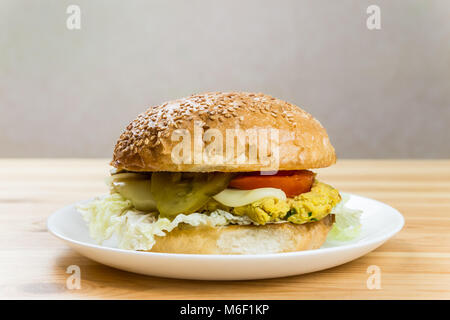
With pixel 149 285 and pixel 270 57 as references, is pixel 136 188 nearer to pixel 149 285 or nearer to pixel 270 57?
pixel 149 285

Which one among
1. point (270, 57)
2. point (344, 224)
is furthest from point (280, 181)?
point (270, 57)

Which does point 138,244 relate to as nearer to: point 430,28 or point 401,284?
point 401,284

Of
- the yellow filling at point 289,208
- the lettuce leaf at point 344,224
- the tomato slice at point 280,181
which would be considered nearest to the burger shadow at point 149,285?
the yellow filling at point 289,208

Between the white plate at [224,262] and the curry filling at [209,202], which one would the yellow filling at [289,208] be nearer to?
the curry filling at [209,202]

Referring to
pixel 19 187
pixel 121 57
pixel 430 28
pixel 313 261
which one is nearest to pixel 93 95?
pixel 121 57

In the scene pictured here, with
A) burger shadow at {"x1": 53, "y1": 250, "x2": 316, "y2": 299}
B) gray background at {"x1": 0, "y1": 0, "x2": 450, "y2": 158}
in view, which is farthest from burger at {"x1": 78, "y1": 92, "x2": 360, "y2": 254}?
gray background at {"x1": 0, "y1": 0, "x2": 450, "y2": 158}

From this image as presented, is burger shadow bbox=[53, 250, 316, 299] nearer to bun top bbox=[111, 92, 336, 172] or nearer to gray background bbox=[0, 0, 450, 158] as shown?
bun top bbox=[111, 92, 336, 172]
